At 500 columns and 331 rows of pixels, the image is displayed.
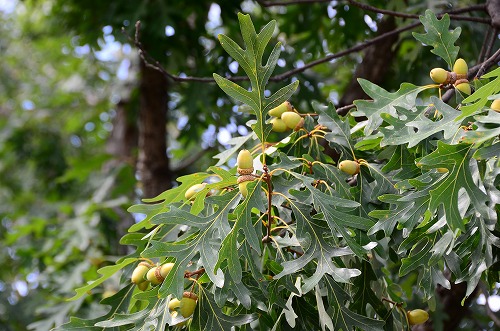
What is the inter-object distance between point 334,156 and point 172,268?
1588 millimetres

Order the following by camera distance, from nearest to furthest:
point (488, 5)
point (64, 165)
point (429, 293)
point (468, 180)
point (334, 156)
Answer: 1. point (468, 180)
2. point (429, 293)
3. point (488, 5)
4. point (334, 156)
5. point (64, 165)

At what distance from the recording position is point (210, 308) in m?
1.67

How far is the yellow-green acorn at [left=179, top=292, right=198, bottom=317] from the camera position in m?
1.67

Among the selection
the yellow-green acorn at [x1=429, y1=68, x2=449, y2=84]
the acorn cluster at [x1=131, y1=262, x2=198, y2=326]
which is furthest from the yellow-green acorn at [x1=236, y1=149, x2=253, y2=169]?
→ the yellow-green acorn at [x1=429, y1=68, x2=449, y2=84]

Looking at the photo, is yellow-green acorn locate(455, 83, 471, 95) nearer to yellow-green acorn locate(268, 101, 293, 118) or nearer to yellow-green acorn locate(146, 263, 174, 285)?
yellow-green acorn locate(268, 101, 293, 118)

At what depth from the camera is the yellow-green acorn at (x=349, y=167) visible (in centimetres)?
182

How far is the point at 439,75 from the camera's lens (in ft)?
5.98

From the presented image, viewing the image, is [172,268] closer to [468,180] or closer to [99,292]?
[468,180]

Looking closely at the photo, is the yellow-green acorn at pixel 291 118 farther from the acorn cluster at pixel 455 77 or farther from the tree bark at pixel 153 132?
the tree bark at pixel 153 132

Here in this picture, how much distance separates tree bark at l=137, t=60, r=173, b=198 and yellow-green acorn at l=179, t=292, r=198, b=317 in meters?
2.78

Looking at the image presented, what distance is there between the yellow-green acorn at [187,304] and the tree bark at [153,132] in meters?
2.78

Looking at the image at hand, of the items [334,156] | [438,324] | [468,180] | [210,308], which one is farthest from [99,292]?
[468,180]

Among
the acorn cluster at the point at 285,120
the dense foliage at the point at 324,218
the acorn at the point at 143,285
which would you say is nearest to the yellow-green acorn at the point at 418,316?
the dense foliage at the point at 324,218

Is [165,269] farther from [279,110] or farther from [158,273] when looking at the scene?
[279,110]
